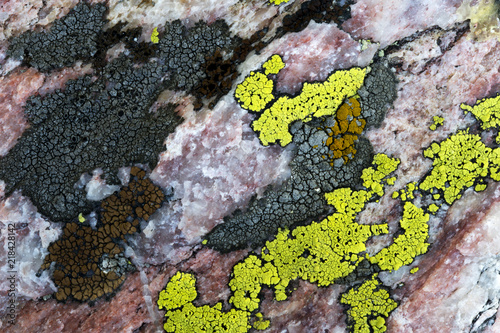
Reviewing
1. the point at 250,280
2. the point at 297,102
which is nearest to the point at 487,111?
the point at 297,102

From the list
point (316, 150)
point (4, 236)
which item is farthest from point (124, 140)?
point (316, 150)

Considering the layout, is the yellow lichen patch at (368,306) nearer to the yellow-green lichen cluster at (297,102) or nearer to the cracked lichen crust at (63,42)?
the yellow-green lichen cluster at (297,102)

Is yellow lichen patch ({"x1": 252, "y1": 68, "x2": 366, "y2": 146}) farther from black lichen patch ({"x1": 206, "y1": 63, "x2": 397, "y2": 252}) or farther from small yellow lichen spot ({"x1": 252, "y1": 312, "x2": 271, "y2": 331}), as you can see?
small yellow lichen spot ({"x1": 252, "y1": 312, "x2": 271, "y2": 331})

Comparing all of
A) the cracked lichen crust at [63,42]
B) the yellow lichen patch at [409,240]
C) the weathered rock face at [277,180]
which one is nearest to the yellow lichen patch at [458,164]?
the weathered rock face at [277,180]

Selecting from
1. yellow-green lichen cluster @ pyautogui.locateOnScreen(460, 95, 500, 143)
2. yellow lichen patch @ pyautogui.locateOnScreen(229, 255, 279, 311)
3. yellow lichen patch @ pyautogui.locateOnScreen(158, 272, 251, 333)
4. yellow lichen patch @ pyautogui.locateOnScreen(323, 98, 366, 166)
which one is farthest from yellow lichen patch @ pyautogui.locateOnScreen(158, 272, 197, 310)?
yellow-green lichen cluster @ pyautogui.locateOnScreen(460, 95, 500, 143)

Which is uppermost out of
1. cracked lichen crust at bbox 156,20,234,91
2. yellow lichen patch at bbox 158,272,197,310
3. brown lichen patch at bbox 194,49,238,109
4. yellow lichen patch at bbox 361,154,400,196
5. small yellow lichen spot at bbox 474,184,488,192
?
cracked lichen crust at bbox 156,20,234,91

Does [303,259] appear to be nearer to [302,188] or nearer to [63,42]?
[302,188]
